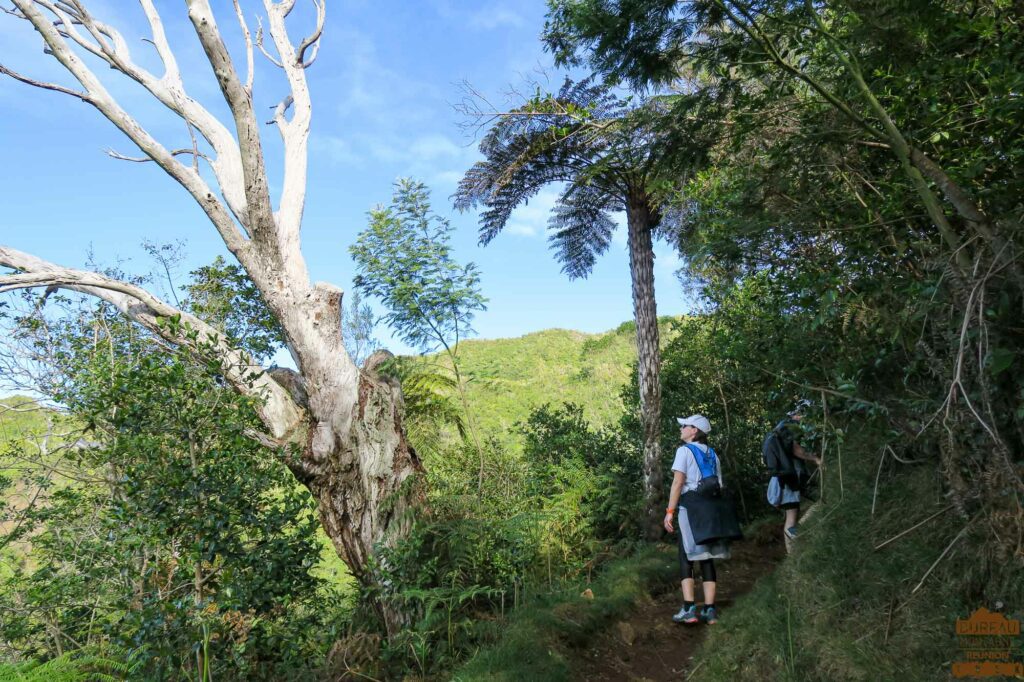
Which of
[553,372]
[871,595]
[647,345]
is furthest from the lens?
[553,372]

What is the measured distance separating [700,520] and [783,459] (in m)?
1.59

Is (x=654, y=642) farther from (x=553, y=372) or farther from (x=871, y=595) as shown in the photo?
(x=553, y=372)

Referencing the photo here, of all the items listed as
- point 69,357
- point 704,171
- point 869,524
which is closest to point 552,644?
point 869,524

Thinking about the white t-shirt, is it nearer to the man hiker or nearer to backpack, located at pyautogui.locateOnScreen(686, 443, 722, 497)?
backpack, located at pyautogui.locateOnScreen(686, 443, 722, 497)

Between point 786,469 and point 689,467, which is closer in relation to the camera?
point 689,467

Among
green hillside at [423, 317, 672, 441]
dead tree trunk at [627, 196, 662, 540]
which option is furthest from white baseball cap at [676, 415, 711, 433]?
green hillside at [423, 317, 672, 441]

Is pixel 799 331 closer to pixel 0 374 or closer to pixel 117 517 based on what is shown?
pixel 117 517

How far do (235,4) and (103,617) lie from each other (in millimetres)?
7983

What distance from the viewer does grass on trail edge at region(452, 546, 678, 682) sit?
5000 millimetres

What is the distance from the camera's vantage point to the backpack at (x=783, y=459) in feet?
22.8

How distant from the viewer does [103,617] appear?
519 centimetres

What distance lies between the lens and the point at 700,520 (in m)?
6.03

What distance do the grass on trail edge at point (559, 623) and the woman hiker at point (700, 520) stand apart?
0.80 metres

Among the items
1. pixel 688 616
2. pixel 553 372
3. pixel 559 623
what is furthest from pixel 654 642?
pixel 553 372
